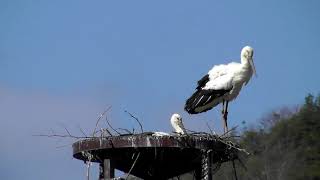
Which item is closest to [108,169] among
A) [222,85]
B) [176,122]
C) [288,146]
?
[176,122]

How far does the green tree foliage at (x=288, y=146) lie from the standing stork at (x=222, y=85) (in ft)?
64.4

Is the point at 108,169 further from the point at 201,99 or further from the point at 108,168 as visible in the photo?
the point at 201,99

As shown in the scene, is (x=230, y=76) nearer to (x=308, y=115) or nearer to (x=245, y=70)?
A: (x=245, y=70)

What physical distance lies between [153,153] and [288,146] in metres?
29.6

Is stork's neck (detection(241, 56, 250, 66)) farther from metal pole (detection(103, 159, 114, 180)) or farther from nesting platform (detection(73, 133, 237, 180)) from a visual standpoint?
metal pole (detection(103, 159, 114, 180))

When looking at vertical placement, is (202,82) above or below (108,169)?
above

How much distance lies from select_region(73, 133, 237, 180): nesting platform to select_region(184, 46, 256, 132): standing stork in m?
2.79

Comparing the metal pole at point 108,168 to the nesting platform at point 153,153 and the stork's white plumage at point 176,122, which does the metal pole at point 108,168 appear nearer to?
the nesting platform at point 153,153

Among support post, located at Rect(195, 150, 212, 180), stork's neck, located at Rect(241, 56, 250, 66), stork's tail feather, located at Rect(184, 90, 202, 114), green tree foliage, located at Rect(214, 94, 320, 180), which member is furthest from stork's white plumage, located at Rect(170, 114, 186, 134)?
green tree foliage, located at Rect(214, 94, 320, 180)

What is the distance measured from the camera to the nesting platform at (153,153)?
8.75 m

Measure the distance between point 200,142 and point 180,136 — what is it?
0.75 ft

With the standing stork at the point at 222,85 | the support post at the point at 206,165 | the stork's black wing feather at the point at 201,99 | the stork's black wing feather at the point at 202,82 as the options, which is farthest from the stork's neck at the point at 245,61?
the support post at the point at 206,165

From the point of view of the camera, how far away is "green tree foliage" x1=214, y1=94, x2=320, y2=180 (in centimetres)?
3366

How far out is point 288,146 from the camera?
124 ft
